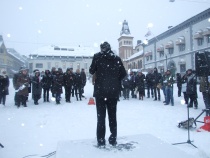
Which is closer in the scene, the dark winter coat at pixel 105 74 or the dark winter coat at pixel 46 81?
the dark winter coat at pixel 105 74

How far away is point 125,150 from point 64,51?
70.7 meters

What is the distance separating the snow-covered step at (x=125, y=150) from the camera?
11.1 feet

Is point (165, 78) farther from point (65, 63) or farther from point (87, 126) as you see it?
point (65, 63)

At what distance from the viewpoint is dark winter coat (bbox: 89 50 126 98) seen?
3902 mm

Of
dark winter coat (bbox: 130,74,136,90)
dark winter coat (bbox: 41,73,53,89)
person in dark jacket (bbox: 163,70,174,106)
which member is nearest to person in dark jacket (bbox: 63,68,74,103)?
dark winter coat (bbox: 41,73,53,89)

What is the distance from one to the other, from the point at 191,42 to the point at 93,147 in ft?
110

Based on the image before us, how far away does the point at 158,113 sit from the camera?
888cm

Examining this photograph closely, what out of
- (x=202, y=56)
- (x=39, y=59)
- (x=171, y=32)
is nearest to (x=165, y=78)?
(x=202, y=56)

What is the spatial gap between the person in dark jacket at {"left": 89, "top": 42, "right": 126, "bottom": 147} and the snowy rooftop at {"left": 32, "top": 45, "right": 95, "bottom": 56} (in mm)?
67341

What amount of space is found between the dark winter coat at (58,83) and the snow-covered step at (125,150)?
7609 millimetres

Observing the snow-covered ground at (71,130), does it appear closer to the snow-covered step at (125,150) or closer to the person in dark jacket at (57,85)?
the snow-covered step at (125,150)

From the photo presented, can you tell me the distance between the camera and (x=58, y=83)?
11.6 metres

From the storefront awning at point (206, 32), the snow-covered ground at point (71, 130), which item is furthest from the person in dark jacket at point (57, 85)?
the storefront awning at point (206, 32)

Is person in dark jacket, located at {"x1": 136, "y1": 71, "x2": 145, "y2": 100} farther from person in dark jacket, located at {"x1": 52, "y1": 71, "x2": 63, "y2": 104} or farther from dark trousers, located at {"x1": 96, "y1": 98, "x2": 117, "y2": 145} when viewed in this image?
dark trousers, located at {"x1": 96, "y1": 98, "x2": 117, "y2": 145}
